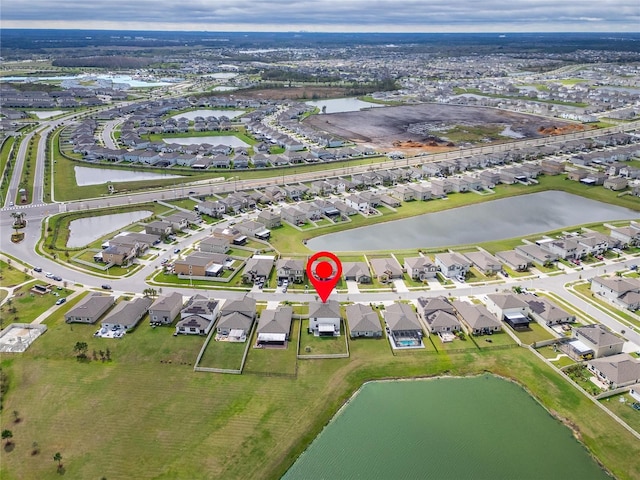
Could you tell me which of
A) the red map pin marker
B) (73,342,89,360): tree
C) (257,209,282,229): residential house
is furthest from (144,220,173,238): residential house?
(73,342,89,360): tree

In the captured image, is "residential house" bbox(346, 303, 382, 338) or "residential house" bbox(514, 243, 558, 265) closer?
"residential house" bbox(346, 303, 382, 338)

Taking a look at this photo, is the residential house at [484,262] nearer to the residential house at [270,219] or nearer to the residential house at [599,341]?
the residential house at [599,341]

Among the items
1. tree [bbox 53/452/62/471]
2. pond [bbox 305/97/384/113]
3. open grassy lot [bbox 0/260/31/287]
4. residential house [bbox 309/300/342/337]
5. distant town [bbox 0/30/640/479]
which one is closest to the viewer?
tree [bbox 53/452/62/471]

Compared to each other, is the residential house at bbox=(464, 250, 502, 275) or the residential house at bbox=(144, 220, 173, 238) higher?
the residential house at bbox=(144, 220, 173, 238)

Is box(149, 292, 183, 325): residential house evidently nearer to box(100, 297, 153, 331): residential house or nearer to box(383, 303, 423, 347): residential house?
box(100, 297, 153, 331): residential house

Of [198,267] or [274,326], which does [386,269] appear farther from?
[198,267]

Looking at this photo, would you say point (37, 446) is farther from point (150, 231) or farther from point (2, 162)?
point (2, 162)

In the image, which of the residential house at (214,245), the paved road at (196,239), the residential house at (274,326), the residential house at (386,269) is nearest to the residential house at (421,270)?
the residential house at (386,269)
